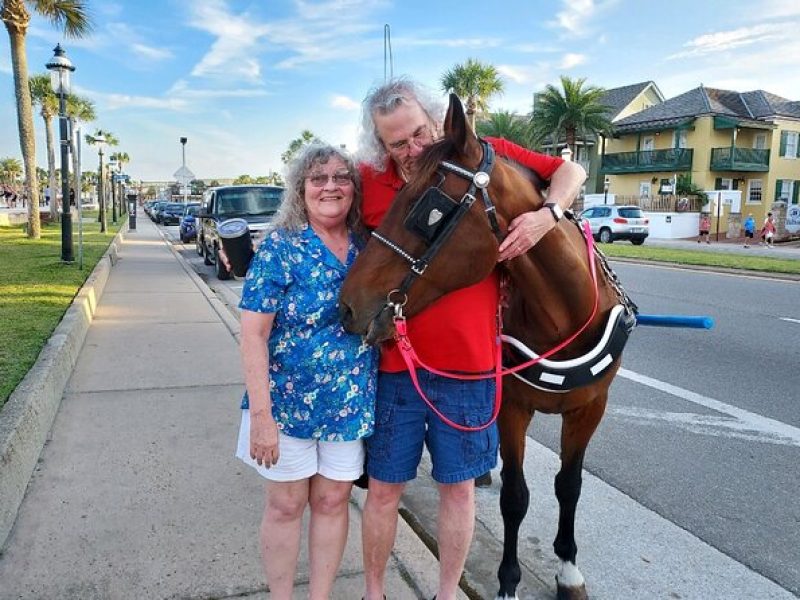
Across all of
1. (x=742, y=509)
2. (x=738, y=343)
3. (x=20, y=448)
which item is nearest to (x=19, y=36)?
(x=20, y=448)

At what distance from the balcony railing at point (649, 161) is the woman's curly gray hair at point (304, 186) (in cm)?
3790

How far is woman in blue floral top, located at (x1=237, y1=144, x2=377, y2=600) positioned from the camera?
2.07 meters

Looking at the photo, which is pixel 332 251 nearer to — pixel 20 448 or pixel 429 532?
pixel 429 532

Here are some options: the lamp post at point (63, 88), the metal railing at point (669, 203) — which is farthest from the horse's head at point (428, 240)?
the metal railing at point (669, 203)

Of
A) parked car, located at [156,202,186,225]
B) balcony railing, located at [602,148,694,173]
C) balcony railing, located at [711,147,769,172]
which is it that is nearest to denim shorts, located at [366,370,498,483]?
balcony railing, located at [711,147,769,172]

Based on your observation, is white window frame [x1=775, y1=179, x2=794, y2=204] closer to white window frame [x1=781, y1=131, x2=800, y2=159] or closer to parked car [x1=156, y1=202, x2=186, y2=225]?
white window frame [x1=781, y1=131, x2=800, y2=159]

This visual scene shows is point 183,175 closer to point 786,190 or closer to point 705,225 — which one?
point 705,225

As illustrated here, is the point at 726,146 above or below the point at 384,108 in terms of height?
above

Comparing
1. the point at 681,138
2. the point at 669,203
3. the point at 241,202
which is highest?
the point at 681,138

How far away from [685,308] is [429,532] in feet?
25.6

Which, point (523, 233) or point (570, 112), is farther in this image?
point (570, 112)

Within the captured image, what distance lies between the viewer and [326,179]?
212 centimetres

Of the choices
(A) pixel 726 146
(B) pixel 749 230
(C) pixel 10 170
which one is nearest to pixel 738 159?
(A) pixel 726 146

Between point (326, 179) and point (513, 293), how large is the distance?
83cm
